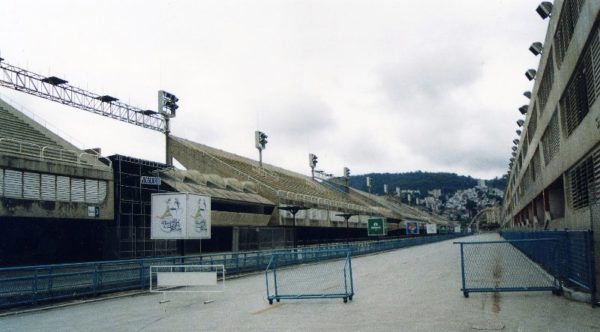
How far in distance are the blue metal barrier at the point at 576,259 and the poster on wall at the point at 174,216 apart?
13162mm

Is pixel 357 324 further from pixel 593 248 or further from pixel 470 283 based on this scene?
pixel 470 283

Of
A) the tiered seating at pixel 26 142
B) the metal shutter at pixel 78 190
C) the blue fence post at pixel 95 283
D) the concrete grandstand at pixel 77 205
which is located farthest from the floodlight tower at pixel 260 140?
the blue fence post at pixel 95 283

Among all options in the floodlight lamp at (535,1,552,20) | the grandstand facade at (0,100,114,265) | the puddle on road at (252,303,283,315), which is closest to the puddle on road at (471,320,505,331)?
the puddle on road at (252,303,283,315)

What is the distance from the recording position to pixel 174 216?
20.2 m

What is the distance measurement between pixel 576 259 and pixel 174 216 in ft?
47.1

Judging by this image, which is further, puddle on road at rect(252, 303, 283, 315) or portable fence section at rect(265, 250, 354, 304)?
portable fence section at rect(265, 250, 354, 304)

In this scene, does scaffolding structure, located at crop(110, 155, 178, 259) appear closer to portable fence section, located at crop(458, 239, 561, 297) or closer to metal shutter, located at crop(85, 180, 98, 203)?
metal shutter, located at crop(85, 180, 98, 203)

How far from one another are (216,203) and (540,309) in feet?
128

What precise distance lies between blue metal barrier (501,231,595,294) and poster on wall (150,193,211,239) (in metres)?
13.2

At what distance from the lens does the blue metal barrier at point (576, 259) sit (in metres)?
10.9

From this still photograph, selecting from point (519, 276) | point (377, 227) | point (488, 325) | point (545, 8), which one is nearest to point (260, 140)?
point (377, 227)

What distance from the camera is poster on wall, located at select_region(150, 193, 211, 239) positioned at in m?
20.1

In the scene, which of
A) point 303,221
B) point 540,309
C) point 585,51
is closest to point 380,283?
point 540,309

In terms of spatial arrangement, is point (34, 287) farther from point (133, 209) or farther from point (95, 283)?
point (133, 209)
